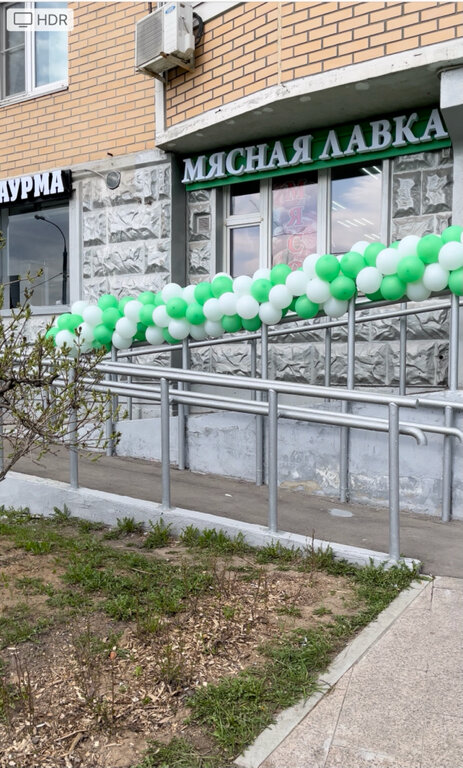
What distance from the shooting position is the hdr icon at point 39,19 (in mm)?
8859

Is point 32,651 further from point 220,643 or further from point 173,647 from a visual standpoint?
point 220,643

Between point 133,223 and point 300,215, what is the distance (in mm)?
2107

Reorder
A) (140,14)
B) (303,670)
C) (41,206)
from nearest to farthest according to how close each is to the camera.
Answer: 1. (303,670)
2. (140,14)
3. (41,206)

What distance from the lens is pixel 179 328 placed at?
6070 mm

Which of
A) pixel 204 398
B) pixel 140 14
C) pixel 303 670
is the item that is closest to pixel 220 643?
pixel 303 670

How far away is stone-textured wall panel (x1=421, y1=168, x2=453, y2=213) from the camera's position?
21.2ft

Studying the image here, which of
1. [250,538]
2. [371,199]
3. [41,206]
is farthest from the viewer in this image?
[41,206]

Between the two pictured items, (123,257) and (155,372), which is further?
(123,257)

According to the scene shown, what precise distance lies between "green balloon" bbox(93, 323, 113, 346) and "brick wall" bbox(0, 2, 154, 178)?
8.90 ft

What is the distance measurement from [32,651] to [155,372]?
2178 millimetres

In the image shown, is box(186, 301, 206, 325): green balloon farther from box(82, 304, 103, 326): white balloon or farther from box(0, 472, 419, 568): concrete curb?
box(0, 472, 419, 568): concrete curb

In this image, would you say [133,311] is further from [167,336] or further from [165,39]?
[165,39]

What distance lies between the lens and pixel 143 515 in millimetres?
4461

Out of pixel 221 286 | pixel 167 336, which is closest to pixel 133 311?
pixel 167 336
